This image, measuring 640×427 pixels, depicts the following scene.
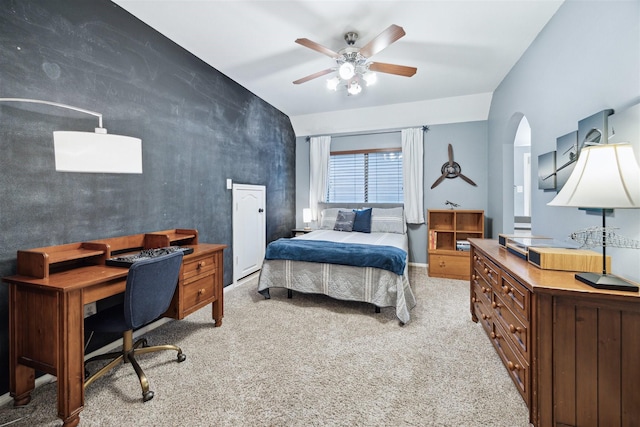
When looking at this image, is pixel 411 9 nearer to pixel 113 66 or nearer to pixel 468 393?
pixel 113 66

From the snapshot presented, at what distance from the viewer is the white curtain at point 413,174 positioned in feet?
15.4

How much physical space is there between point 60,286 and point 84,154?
30.2 inches

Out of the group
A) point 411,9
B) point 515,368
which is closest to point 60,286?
point 515,368

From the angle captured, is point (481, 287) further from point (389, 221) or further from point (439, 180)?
point (439, 180)

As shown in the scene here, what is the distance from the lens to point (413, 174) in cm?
472

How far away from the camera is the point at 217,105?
11.1 ft

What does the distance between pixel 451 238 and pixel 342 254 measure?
8.42 ft

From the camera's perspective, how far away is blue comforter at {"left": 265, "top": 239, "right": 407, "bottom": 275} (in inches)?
107

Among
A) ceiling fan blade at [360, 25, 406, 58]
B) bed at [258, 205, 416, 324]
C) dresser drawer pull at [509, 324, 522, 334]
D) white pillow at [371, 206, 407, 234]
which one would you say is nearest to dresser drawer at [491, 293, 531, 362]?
dresser drawer pull at [509, 324, 522, 334]

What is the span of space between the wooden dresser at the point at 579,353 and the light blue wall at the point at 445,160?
134 inches

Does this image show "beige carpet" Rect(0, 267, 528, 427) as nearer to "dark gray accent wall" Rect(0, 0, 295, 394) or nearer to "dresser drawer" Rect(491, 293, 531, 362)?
"dresser drawer" Rect(491, 293, 531, 362)

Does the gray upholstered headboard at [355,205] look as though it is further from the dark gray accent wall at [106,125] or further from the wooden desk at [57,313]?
the wooden desk at [57,313]

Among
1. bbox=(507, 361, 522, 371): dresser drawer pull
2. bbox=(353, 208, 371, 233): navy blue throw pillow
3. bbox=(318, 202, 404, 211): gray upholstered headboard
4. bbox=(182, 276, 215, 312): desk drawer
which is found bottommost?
bbox=(507, 361, 522, 371): dresser drawer pull

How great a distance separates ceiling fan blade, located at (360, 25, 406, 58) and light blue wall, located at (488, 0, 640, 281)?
122 cm
